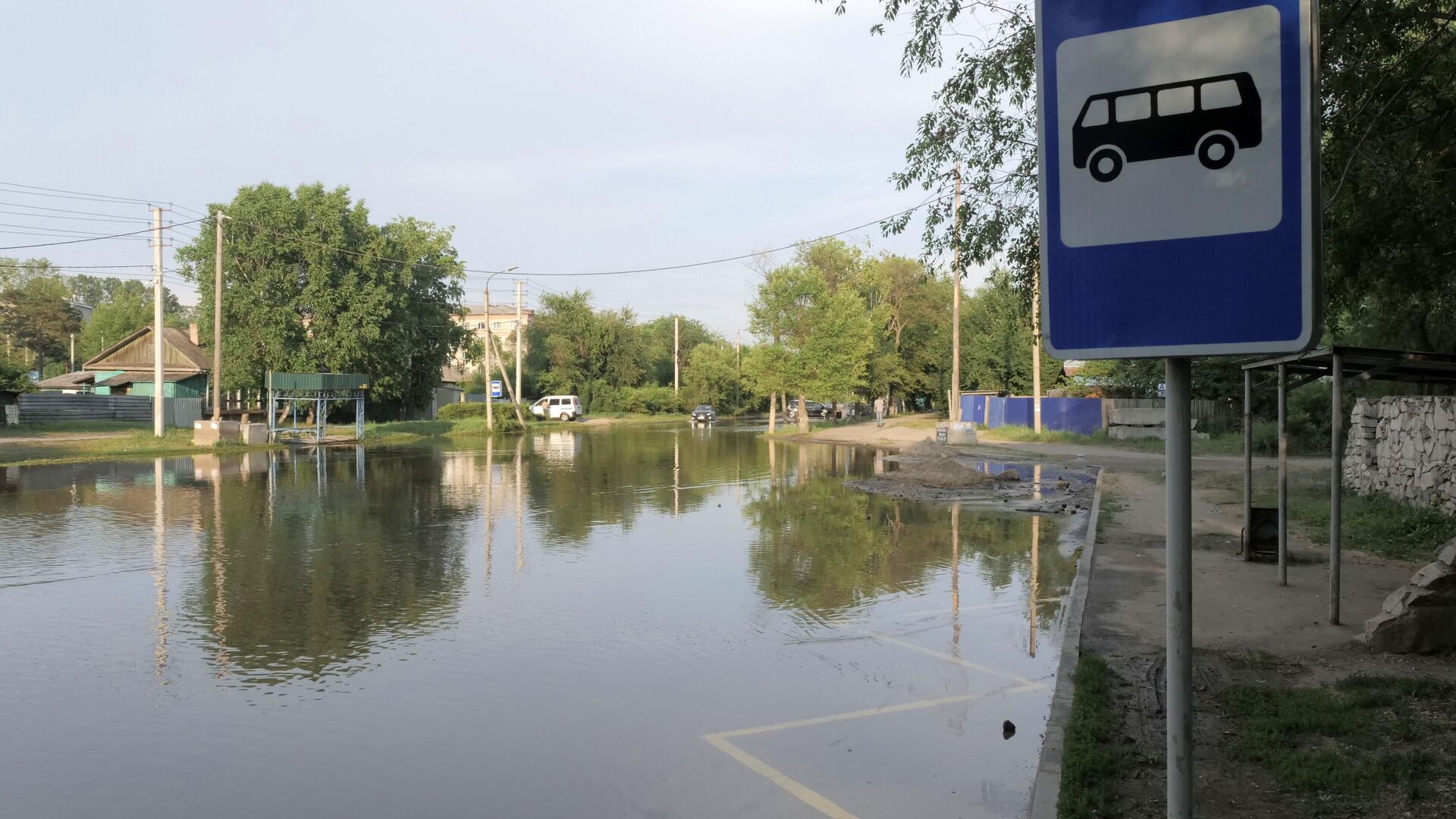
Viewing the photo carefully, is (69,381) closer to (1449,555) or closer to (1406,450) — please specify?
(1406,450)

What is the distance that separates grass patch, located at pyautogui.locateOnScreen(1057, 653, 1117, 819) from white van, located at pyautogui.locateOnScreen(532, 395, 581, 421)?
60172 mm

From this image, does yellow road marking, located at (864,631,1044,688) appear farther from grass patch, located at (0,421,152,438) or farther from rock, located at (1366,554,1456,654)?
grass patch, located at (0,421,152,438)

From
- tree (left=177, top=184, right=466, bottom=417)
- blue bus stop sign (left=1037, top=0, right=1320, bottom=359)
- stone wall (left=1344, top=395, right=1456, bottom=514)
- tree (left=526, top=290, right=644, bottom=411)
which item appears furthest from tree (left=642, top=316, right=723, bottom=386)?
blue bus stop sign (left=1037, top=0, right=1320, bottom=359)

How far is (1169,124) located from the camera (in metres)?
1.98

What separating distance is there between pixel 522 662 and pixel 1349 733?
5.82m

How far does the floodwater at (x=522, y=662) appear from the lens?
550 cm

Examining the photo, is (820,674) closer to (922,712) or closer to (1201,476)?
(922,712)

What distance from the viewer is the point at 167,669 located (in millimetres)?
7719

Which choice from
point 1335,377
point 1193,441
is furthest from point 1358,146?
point 1193,441

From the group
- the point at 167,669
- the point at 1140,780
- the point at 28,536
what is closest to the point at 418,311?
the point at 28,536

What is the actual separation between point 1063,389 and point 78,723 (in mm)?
47368

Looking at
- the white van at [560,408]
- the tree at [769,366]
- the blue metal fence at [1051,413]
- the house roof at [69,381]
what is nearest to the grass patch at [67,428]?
the house roof at [69,381]

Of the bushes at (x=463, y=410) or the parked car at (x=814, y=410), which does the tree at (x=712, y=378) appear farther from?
the bushes at (x=463, y=410)

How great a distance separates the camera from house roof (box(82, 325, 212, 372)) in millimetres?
53094
